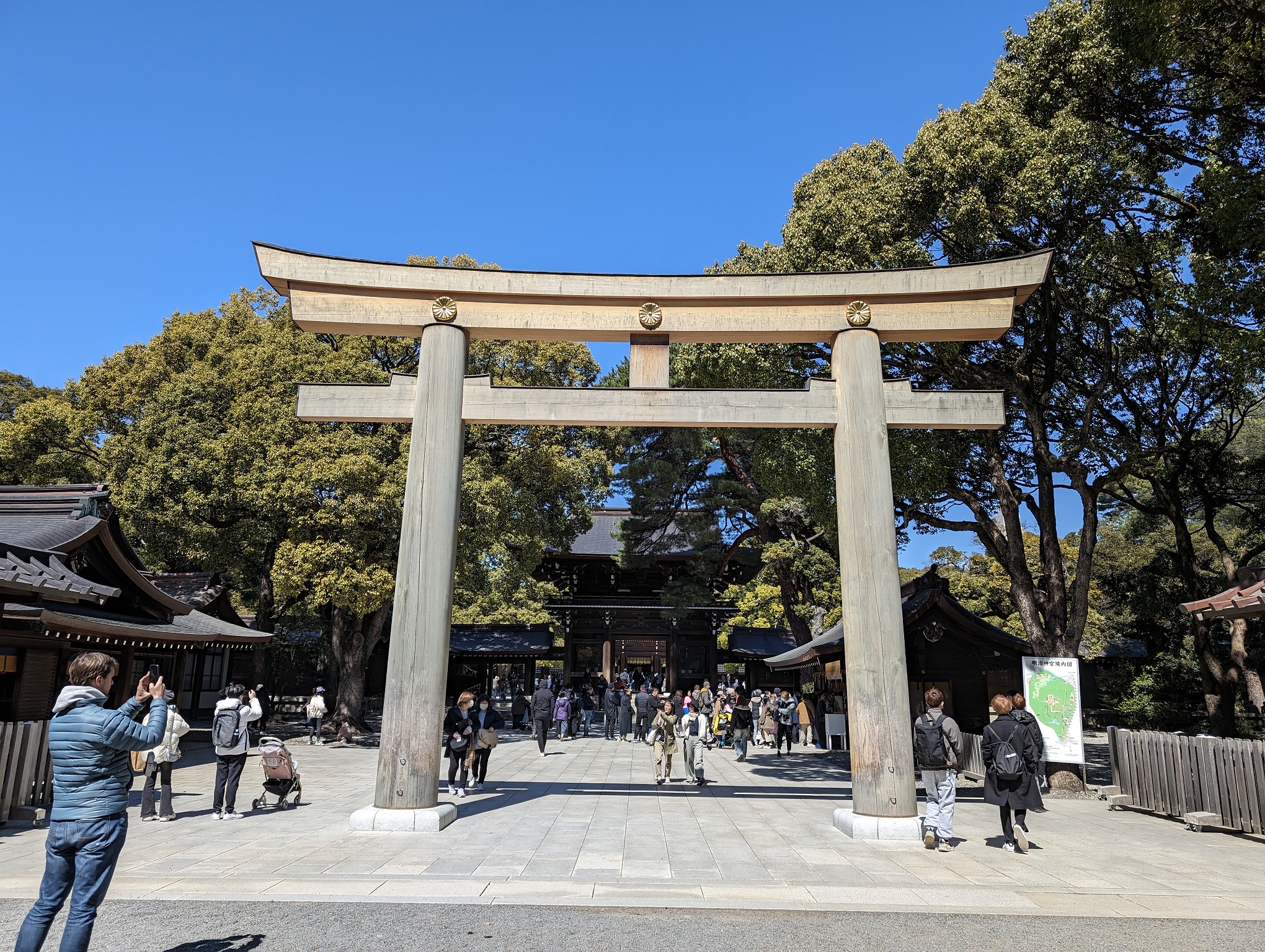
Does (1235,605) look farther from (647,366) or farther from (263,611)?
(263,611)

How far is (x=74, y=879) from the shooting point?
3951mm

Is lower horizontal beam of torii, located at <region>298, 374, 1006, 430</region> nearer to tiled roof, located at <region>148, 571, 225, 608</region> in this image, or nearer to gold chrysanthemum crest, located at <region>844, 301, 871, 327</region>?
gold chrysanthemum crest, located at <region>844, 301, 871, 327</region>

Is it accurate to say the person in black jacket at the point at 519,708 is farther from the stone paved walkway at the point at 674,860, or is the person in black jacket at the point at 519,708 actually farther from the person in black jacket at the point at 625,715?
the stone paved walkway at the point at 674,860

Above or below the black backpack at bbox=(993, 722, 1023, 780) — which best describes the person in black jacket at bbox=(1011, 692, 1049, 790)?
above

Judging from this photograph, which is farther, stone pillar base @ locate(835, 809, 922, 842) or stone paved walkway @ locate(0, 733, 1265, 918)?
stone pillar base @ locate(835, 809, 922, 842)

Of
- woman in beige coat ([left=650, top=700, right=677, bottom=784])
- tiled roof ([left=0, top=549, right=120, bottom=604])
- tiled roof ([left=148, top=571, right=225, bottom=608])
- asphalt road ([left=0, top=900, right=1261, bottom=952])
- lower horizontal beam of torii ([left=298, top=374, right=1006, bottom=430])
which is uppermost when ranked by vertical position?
lower horizontal beam of torii ([left=298, top=374, right=1006, bottom=430])

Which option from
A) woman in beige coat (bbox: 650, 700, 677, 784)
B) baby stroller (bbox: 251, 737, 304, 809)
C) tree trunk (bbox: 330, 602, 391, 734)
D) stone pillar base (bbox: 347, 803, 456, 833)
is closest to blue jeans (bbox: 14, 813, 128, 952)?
stone pillar base (bbox: 347, 803, 456, 833)

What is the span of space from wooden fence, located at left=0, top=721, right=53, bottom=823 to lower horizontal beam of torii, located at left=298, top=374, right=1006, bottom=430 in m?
4.74

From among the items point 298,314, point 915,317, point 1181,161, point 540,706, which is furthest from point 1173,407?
point 298,314

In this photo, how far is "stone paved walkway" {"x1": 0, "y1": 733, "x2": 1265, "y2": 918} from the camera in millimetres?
6020

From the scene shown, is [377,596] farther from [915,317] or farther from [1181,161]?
[1181,161]

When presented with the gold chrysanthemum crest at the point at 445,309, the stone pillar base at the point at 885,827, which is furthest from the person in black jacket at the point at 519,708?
the stone pillar base at the point at 885,827

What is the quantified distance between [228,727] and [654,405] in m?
6.46

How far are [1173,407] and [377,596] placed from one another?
17.5 metres
